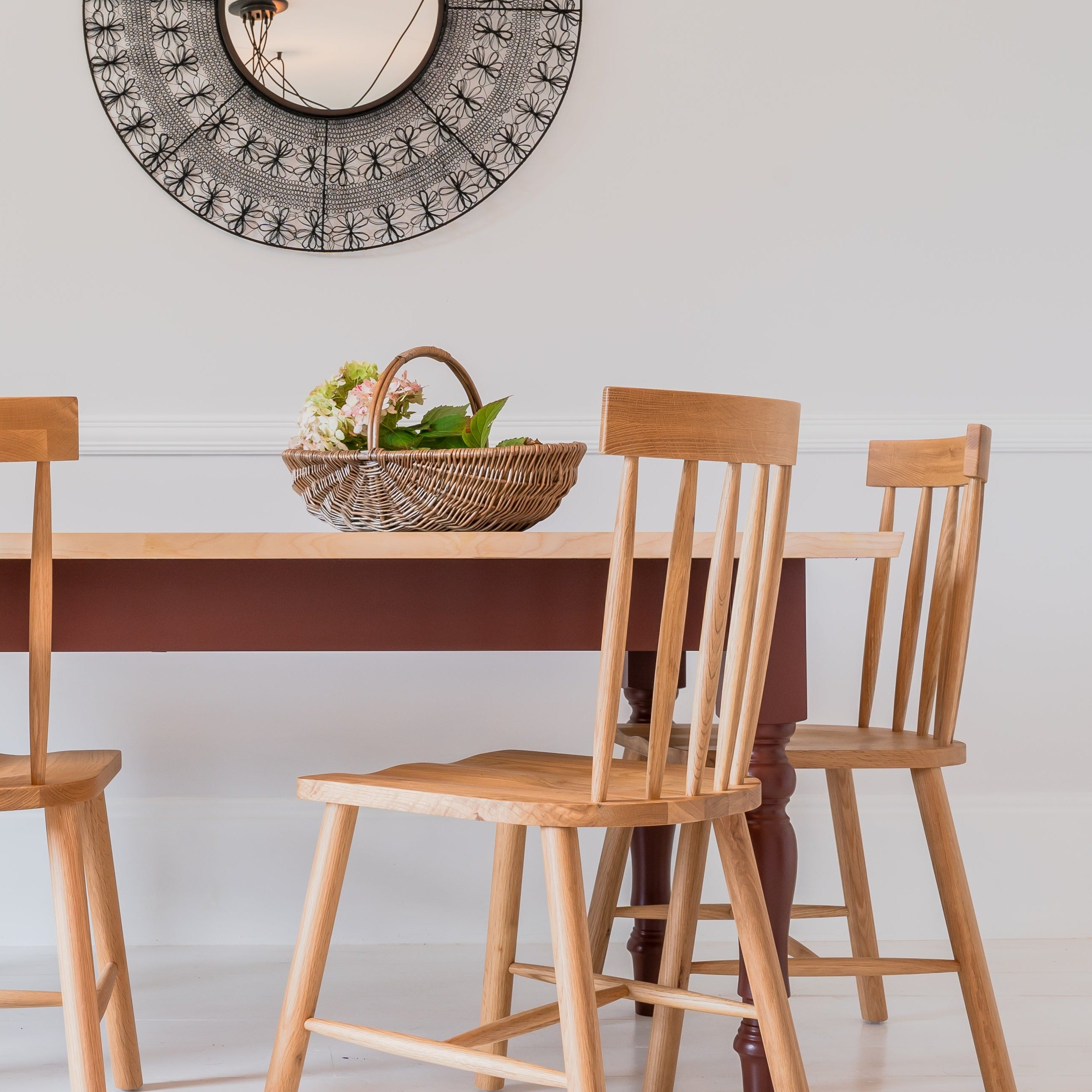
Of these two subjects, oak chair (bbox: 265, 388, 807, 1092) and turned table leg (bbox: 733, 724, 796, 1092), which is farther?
turned table leg (bbox: 733, 724, 796, 1092)

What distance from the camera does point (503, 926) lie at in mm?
1426

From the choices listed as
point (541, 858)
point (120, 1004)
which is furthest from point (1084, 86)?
point (120, 1004)

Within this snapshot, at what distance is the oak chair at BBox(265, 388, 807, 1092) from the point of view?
0.99 metres

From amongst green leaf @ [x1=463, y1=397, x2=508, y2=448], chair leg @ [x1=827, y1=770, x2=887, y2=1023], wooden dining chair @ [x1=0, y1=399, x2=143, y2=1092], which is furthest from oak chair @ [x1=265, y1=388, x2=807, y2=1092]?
chair leg @ [x1=827, y1=770, x2=887, y2=1023]

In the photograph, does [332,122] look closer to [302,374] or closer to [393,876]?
[302,374]

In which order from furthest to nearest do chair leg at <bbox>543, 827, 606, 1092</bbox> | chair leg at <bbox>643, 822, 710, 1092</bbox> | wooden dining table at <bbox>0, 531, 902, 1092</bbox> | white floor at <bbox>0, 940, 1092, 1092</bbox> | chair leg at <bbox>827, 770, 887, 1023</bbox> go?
chair leg at <bbox>827, 770, 887, 1023</bbox> → white floor at <bbox>0, 940, 1092, 1092</bbox> → chair leg at <bbox>643, 822, 710, 1092</bbox> → wooden dining table at <bbox>0, 531, 902, 1092</bbox> → chair leg at <bbox>543, 827, 606, 1092</bbox>

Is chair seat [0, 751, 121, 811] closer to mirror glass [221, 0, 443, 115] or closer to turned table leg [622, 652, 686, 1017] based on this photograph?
turned table leg [622, 652, 686, 1017]

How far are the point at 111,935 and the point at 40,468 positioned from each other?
645 mm

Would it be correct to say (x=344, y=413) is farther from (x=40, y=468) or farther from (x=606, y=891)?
(x=606, y=891)

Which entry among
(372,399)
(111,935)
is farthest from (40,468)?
(111,935)

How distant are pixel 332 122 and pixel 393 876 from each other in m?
1.44

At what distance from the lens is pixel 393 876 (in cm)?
214

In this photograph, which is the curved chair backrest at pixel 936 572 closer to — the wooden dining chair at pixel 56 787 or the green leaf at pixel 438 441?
the green leaf at pixel 438 441

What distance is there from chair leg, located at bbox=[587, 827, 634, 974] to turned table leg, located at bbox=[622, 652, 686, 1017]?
0.11 ft
